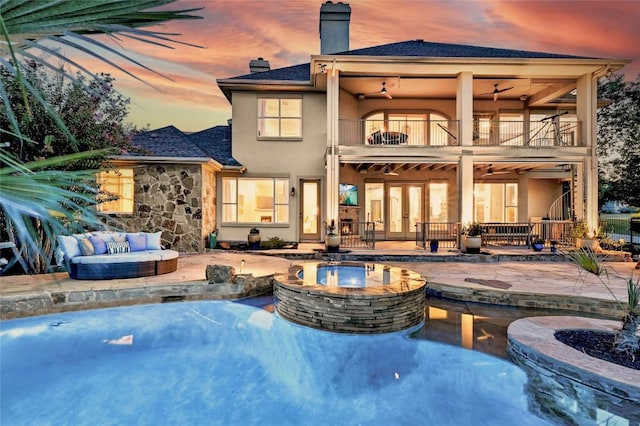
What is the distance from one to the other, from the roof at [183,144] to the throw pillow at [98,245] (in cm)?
384

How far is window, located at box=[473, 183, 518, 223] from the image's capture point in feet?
46.3

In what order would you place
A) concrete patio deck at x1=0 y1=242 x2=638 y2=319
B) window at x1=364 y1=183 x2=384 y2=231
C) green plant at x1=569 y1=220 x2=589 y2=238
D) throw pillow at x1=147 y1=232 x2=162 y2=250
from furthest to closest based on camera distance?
window at x1=364 y1=183 x2=384 y2=231
green plant at x1=569 y1=220 x2=589 y2=238
throw pillow at x1=147 y1=232 x2=162 y2=250
concrete patio deck at x1=0 y1=242 x2=638 y2=319

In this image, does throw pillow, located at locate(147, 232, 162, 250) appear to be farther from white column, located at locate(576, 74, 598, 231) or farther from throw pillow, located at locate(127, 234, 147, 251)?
white column, located at locate(576, 74, 598, 231)

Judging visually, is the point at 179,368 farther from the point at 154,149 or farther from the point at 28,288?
the point at 154,149

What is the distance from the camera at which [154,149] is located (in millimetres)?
10789

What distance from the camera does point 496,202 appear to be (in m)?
14.2

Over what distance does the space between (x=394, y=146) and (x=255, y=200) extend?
17.8 ft

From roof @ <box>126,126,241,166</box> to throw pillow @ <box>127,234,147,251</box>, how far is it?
3.40 m

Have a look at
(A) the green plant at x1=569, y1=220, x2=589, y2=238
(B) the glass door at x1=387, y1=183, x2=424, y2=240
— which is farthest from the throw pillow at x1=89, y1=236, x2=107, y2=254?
(A) the green plant at x1=569, y1=220, x2=589, y2=238

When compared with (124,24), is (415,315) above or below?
below

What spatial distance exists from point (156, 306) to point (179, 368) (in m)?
1.87

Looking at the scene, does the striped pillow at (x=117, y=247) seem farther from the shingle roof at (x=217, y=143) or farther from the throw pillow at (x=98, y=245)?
the shingle roof at (x=217, y=143)

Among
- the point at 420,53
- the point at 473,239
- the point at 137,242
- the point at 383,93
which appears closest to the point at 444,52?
the point at 420,53

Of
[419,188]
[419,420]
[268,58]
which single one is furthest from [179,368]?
[268,58]
